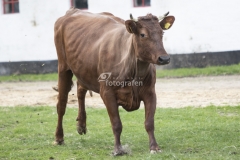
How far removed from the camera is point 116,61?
8273 millimetres

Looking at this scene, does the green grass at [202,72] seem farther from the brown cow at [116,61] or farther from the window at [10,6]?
the brown cow at [116,61]

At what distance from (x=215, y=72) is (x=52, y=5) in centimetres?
708

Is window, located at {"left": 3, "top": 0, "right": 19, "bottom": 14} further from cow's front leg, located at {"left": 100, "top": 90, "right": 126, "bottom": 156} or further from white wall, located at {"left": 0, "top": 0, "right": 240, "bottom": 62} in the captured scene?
cow's front leg, located at {"left": 100, "top": 90, "right": 126, "bottom": 156}

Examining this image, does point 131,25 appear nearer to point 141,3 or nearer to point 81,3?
point 141,3

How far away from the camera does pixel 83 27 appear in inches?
382

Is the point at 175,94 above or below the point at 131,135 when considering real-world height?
below

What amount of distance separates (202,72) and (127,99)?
476 inches

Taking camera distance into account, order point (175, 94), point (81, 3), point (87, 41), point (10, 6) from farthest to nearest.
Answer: point (10, 6) → point (81, 3) → point (175, 94) → point (87, 41)

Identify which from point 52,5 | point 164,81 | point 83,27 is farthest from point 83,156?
point 52,5

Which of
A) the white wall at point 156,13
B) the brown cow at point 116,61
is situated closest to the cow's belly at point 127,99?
the brown cow at point 116,61

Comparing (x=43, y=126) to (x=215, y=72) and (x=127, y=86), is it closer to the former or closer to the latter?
(x=127, y=86)

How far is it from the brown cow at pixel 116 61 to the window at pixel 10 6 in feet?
47.3

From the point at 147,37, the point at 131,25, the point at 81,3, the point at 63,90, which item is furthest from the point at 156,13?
the point at 147,37

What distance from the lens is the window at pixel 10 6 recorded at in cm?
2383
